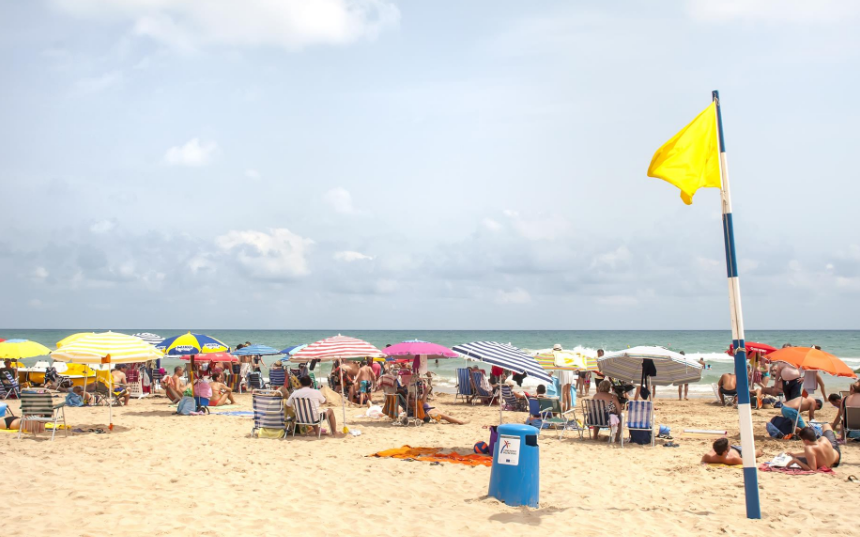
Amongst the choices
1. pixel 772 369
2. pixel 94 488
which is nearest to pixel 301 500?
pixel 94 488

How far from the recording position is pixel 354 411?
14938 millimetres

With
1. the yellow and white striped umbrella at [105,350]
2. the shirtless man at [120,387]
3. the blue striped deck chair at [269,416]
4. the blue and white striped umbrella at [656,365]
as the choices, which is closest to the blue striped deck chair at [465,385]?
the blue and white striped umbrella at [656,365]

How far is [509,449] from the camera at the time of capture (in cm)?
636

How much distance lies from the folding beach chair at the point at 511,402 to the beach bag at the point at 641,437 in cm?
454

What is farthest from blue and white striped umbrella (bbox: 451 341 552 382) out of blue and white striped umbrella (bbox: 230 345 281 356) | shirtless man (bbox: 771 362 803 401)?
blue and white striped umbrella (bbox: 230 345 281 356)

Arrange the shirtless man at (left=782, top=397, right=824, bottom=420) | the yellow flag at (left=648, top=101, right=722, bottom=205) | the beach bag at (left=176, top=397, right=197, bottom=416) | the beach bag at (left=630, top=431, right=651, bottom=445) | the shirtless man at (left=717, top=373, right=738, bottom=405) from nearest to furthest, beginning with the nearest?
the yellow flag at (left=648, top=101, right=722, bottom=205) → the beach bag at (left=630, top=431, right=651, bottom=445) → the shirtless man at (left=782, top=397, right=824, bottom=420) → the beach bag at (left=176, top=397, right=197, bottom=416) → the shirtless man at (left=717, top=373, right=738, bottom=405)

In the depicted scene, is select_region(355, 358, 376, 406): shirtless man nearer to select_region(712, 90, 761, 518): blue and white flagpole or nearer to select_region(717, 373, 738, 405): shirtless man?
select_region(717, 373, 738, 405): shirtless man

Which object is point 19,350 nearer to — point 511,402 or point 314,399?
point 314,399

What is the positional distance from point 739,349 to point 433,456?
4.57 meters

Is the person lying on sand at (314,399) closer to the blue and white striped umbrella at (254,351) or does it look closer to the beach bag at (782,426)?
the beach bag at (782,426)

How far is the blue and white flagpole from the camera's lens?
18.4ft

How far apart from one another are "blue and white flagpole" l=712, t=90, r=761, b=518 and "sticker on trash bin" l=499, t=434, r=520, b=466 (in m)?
1.91

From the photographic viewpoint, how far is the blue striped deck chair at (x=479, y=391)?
16750 mm

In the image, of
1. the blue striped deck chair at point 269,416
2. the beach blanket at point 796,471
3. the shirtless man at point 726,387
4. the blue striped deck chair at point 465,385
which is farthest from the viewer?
the blue striped deck chair at point 465,385
